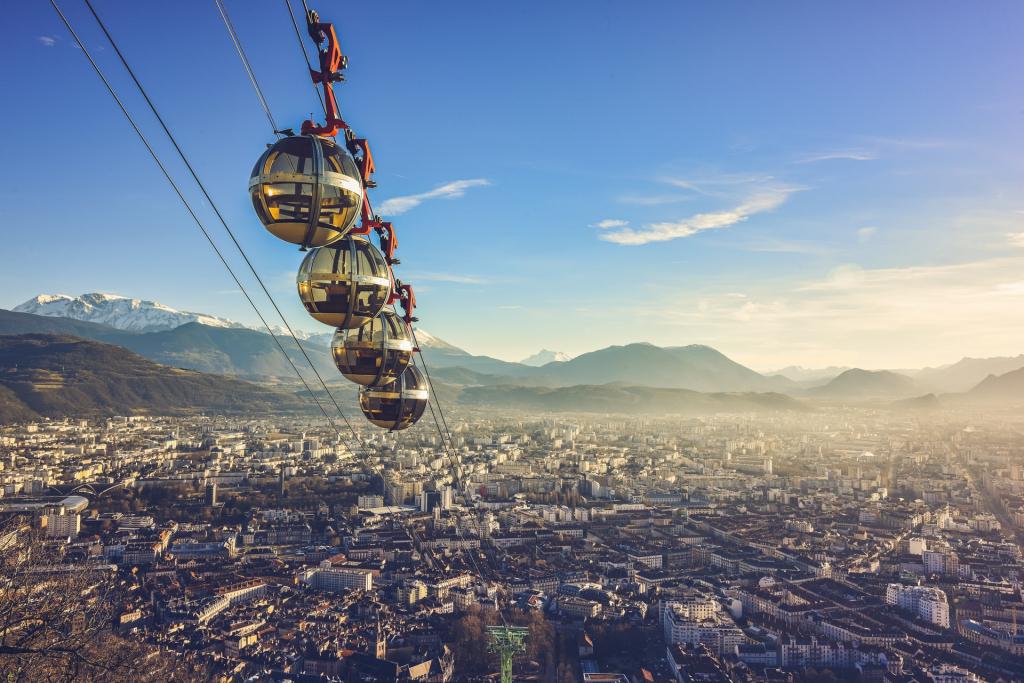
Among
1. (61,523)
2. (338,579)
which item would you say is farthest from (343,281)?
(61,523)

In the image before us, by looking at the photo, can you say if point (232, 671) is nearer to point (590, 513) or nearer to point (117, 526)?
point (117, 526)

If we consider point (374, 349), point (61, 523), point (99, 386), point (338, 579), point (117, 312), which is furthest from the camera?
point (117, 312)

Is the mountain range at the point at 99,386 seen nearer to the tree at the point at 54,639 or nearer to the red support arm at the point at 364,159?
Result: the tree at the point at 54,639

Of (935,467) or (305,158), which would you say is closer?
(305,158)

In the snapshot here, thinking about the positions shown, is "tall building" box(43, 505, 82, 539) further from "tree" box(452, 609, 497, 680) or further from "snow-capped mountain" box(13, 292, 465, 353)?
"snow-capped mountain" box(13, 292, 465, 353)

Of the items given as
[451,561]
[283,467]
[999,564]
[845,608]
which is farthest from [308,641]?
[283,467]

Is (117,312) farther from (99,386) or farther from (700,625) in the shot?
(700,625)

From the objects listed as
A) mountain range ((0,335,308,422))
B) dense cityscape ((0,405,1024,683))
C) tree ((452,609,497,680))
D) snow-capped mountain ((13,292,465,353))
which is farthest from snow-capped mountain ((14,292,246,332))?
tree ((452,609,497,680))

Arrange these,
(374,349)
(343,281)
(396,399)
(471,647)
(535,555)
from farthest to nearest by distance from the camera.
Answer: (535,555) < (471,647) < (396,399) < (374,349) < (343,281)
